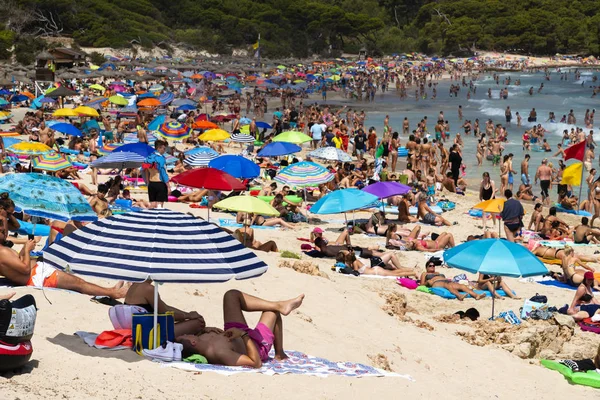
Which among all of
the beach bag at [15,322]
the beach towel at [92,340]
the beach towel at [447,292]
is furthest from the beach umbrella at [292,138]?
the beach bag at [15,322]

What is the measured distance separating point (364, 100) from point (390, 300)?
137 ft

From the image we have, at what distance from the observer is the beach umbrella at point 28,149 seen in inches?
550

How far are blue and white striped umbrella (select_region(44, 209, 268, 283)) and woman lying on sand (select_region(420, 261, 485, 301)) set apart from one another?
17.5 feet

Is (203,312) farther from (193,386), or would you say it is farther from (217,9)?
(217,9)

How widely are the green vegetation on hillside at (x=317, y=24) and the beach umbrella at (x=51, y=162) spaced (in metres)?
41.1

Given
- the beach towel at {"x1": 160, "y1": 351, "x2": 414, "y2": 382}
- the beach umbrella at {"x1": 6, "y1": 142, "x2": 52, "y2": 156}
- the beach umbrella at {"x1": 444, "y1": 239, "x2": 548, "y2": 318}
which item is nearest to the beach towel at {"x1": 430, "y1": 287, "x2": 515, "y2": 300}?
the beach umbrella at {"x1": 444, "y1": 239, "x2": 548, "y2": 318}

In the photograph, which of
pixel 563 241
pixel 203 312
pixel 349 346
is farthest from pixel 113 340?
pixel 563 241

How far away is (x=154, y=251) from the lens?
531cm

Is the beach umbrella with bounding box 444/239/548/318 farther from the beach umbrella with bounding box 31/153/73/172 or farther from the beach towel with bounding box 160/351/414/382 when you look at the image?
the beach umbrella with bounding box 31/153/73/172

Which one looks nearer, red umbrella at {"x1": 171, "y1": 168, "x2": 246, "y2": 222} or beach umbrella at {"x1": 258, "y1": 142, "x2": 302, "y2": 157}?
red umbrella at {"x1": 171, "y1": 168, "x2": 246, "y2": 222}

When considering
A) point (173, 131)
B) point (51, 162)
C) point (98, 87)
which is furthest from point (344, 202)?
point (98, 87)

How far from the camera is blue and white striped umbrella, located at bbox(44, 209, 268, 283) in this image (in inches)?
206

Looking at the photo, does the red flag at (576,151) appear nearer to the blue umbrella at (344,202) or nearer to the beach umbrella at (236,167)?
the blue umbrella at (344,202)

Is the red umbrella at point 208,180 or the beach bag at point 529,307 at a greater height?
the red umbrella at point 208,180
